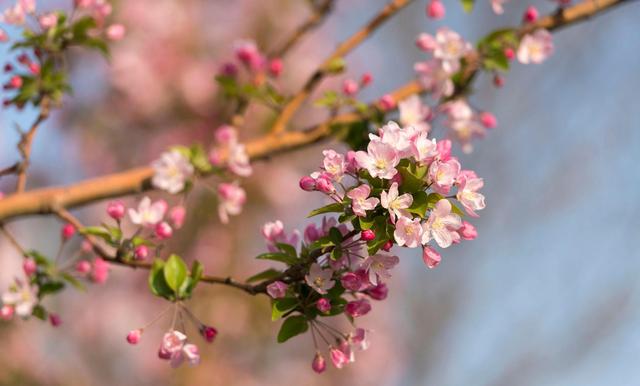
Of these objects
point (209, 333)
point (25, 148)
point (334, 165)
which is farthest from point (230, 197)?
point (334, 165)

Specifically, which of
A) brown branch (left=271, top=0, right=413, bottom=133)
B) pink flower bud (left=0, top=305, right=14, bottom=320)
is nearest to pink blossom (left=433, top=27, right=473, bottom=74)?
brown branch (left=271, top=0, right=413, bottom=133)

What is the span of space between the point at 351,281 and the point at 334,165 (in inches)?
6.8

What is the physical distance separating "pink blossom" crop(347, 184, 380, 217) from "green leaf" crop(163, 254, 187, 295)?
16.6 inches

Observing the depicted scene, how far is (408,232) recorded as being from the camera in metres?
1.01

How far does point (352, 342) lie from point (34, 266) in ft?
2.61

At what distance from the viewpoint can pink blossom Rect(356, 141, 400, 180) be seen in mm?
1009

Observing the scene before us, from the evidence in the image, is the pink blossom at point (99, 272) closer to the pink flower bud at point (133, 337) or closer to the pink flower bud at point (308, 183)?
the pink flower bud at point (133, 337)

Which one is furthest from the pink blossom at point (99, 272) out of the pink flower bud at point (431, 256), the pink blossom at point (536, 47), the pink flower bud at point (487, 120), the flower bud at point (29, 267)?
the pink blossom at point (536, 47)

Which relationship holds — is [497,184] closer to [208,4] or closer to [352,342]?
[208,4]

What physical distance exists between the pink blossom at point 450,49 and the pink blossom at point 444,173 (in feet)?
3.11

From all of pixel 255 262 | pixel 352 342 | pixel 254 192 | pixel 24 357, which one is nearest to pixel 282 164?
pixel 254 192

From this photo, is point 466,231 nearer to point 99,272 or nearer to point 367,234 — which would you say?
point 367,234

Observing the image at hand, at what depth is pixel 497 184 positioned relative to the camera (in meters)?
7.09

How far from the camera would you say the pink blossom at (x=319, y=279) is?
43.4 inches
